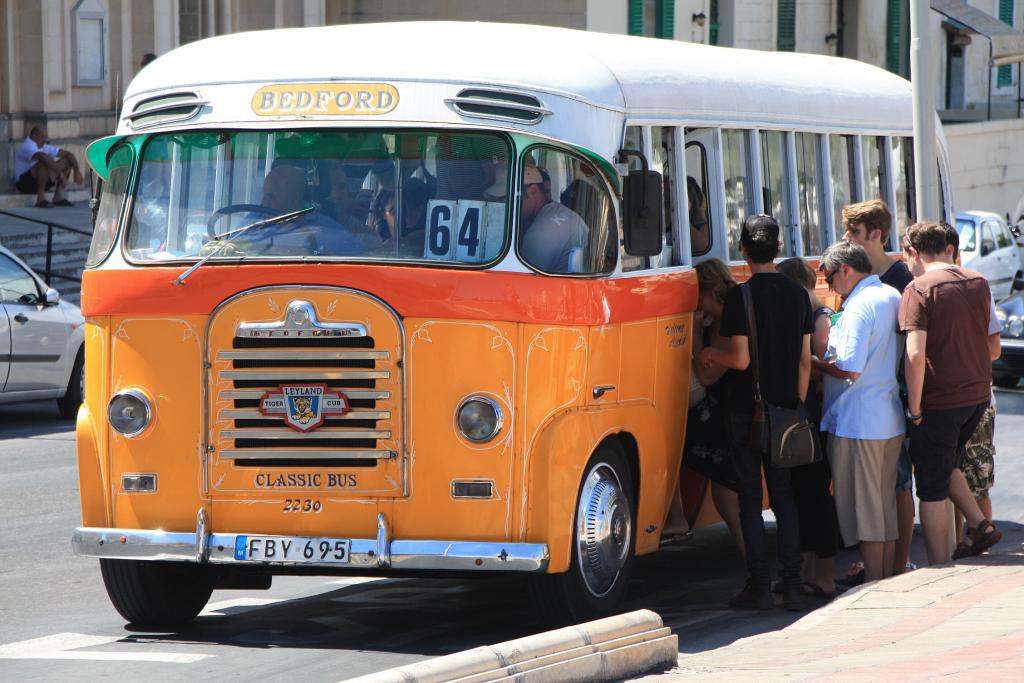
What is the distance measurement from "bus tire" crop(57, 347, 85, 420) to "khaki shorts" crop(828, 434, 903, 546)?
9.50 meters

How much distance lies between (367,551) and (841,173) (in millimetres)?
5013

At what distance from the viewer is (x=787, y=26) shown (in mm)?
43688

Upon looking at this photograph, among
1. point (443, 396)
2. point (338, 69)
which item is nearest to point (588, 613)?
point (443, 396)

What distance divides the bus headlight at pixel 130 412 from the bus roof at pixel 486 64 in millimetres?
1456

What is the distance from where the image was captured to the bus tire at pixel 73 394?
17.1 metres

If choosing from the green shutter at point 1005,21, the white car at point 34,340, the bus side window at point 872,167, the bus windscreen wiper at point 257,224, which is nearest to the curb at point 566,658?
the bus windscreen wiper at point 257,224

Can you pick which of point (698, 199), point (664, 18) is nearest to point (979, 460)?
point (698, 199)

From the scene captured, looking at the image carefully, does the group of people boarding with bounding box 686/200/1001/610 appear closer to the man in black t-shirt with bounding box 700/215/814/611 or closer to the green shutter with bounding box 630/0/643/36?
the man in black t-shirt with bounding box 700/215/814/611

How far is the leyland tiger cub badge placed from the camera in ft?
26.0

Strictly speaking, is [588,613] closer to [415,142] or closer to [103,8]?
[415,142]

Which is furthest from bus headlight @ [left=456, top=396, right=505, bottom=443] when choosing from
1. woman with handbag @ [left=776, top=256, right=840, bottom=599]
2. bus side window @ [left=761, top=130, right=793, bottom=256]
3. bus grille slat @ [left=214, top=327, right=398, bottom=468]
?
bus side window @ [left=761, top=130, right=793, bottom=256]

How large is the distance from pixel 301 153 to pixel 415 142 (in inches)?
20.6

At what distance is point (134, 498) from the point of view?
816 cm

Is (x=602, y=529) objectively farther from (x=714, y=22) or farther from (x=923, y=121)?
(x=714, y=22)
